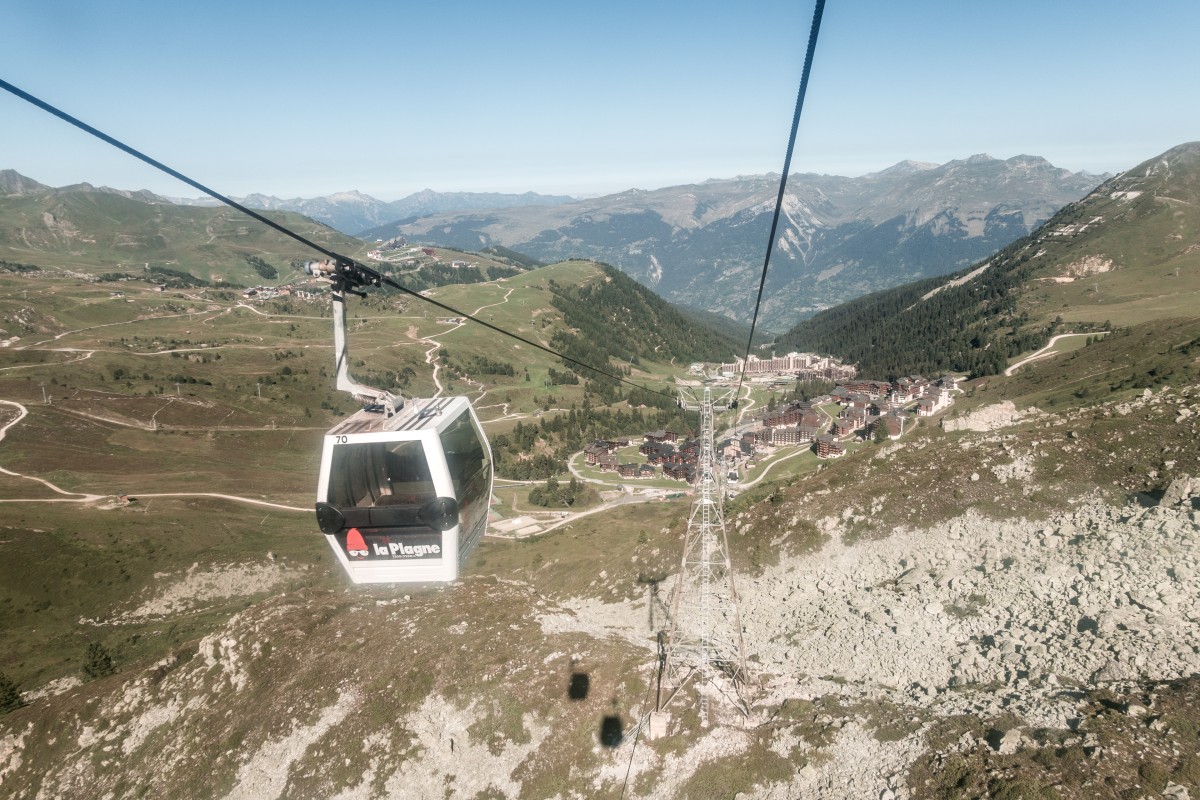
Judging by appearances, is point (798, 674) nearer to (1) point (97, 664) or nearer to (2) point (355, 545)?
(2) point (355, 545)

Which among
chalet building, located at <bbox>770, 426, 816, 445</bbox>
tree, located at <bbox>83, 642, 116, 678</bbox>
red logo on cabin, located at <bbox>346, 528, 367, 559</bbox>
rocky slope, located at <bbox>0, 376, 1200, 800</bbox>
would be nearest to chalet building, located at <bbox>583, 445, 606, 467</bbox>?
chalet building, located at <bbox>770, 426, 816, 445</bbox>

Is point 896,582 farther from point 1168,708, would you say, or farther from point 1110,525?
point 1168,708

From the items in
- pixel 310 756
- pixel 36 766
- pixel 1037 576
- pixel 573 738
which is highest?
pixel 1037 576

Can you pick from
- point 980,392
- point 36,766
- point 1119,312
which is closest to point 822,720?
point 36,766

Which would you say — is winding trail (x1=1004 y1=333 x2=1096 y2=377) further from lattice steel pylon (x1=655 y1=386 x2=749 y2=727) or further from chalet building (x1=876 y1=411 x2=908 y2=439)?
lattice steel pylon (x1=655 y1=386 x2=749 y2=727)

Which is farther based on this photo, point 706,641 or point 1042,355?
point 1042,355

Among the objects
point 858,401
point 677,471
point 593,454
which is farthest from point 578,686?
point 858,401
